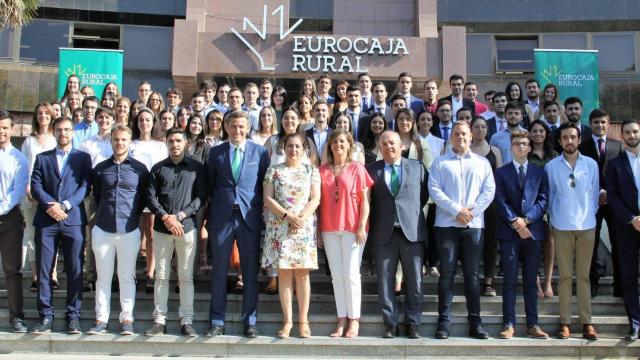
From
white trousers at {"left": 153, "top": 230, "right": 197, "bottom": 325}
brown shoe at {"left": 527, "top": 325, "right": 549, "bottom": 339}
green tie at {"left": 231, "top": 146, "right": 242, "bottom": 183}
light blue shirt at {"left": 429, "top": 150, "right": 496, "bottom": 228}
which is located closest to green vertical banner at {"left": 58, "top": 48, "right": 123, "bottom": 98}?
green tie at {"left": 231, "top": 146, "right": 242, "bottom": 183}

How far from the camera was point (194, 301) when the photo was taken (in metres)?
7.07

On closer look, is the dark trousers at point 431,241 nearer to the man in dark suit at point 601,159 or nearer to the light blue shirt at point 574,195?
the light blue shirt at point 574,195

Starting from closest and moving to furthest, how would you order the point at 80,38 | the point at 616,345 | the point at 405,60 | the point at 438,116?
the point at 616,345, the point at 438,116, the point at 405,60, the point at 80,38

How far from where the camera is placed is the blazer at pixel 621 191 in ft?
21.5

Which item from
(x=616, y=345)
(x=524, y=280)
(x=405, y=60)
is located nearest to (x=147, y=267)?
(x=524, y=280)

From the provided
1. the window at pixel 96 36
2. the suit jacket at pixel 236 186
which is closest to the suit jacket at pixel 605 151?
the suit jacket at pixel 236 186

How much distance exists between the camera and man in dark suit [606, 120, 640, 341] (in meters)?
6.43

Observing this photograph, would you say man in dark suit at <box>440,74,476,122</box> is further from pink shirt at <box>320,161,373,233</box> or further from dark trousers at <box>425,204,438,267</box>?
pink shirt at <box>320,161,373,233</box>

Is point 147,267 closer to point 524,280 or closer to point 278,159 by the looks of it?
point 278,159

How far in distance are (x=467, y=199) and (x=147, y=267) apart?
3595 mm

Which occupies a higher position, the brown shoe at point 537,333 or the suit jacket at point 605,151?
the suit jacket at point 605,151

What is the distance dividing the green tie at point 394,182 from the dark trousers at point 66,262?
322 centimetres

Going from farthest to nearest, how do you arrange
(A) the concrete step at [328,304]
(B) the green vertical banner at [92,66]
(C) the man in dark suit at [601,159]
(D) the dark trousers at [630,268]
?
(B) the green vertical banner at [92,66]
(C) the man in dark suit at [601,159]
(A) the concrete step at [328,304]
(D) the dark trousers at [630,268]

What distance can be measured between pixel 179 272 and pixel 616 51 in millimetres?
16616
